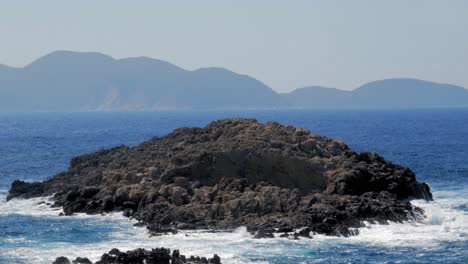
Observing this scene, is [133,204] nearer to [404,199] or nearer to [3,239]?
[3,239]

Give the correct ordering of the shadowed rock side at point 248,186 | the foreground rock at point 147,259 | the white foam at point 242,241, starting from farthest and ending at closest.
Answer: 1. the shadowed rock side at point 248,186
2. the white foam at point 242,241
3. the foreground rock at point 147,259

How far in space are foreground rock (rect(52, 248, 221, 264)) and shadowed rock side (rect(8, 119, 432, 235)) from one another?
8.90 m

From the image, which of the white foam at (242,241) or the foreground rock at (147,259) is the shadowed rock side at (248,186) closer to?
the white foam at (242,241)

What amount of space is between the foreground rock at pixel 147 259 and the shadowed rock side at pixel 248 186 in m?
8.90

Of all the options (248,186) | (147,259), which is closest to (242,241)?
(147,259)

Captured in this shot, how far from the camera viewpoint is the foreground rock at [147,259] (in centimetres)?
4119

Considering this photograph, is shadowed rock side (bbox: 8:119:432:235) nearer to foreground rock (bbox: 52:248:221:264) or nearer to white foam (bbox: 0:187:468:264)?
white foam (bbox: 0:187:468:264)

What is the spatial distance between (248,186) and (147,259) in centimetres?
1728

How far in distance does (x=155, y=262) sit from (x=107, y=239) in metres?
8.98

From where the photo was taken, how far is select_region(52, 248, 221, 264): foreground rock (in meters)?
41.2

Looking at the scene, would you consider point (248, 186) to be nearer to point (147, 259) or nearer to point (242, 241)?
point (242, 241)

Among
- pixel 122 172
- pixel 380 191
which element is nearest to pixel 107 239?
pixel 122 172

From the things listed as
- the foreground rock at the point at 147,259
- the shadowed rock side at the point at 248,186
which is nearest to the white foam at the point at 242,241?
the shadowed rock side at the point at 248,186

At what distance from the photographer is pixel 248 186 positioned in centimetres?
5759
